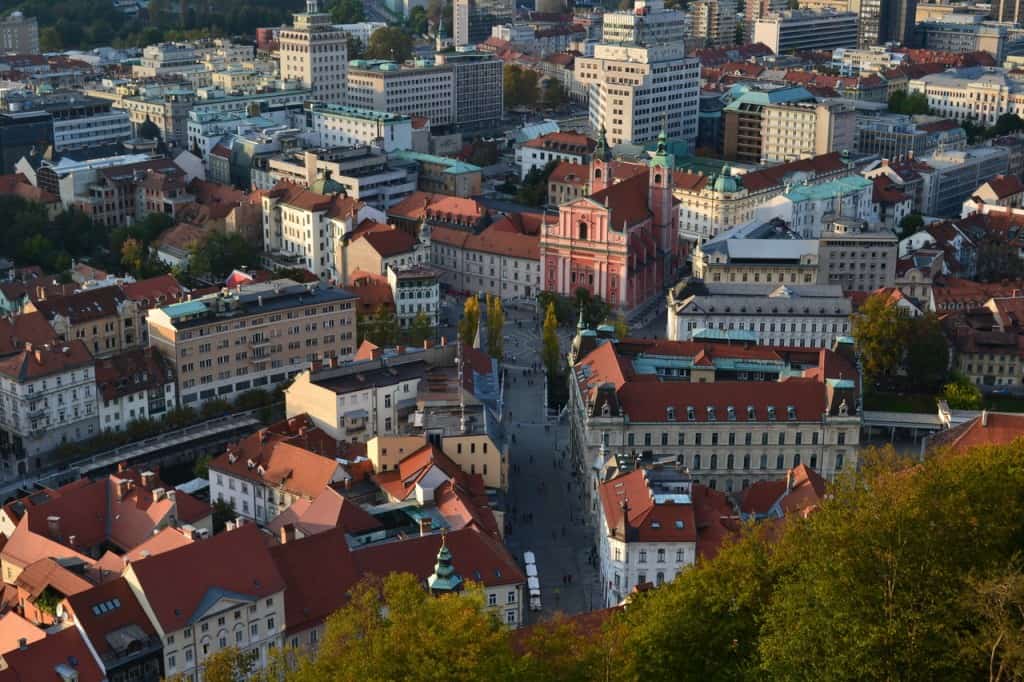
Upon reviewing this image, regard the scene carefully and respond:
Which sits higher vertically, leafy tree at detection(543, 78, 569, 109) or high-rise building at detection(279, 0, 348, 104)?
high-rise building at detection(279, 0, 348, 104)

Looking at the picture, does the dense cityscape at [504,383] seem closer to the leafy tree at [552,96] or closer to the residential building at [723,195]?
the residential building at [723,195]

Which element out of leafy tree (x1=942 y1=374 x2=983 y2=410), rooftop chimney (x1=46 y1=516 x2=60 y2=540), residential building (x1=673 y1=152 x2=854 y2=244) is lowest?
leafy tree (x1=942 y1=374 x2=983 y2=410)

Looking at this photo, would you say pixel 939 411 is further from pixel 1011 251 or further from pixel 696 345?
pixel 1011 251

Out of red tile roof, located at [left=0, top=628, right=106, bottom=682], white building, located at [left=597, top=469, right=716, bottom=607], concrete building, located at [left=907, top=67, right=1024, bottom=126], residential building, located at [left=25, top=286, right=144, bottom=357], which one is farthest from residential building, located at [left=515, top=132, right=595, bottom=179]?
red tile roof, located at [left=0, top=628, right=106, bottom=682]

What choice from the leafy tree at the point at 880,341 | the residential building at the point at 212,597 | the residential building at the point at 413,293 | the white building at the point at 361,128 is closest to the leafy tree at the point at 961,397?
the leafy tree at the point at 880,341

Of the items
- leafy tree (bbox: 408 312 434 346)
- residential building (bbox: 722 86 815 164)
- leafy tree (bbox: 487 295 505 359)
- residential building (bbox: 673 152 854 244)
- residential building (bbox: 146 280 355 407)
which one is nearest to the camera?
residential building (bbox: 146 280 355 407)

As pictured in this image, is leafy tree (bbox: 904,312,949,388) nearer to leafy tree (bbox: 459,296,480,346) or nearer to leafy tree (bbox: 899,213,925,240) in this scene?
leafy tree (bbox: 459,296,480,346)

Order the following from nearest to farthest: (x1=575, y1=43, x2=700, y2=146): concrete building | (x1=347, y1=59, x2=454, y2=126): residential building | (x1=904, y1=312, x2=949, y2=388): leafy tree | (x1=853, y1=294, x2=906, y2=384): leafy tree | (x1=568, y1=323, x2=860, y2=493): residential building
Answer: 1. (x1=568, y1=323, x2=860, y2=493): residential building
2. (x1=904, y1=312, x2=949, y2=388): leafy tree
3. (x1=853, y1=294, x2=906, y2=384): leafy tree
4. (x1=575, y1=43, x2=700, y2=146): concrete building
5. (x1=347, y1=59, x2=454, y2=126): residential building
